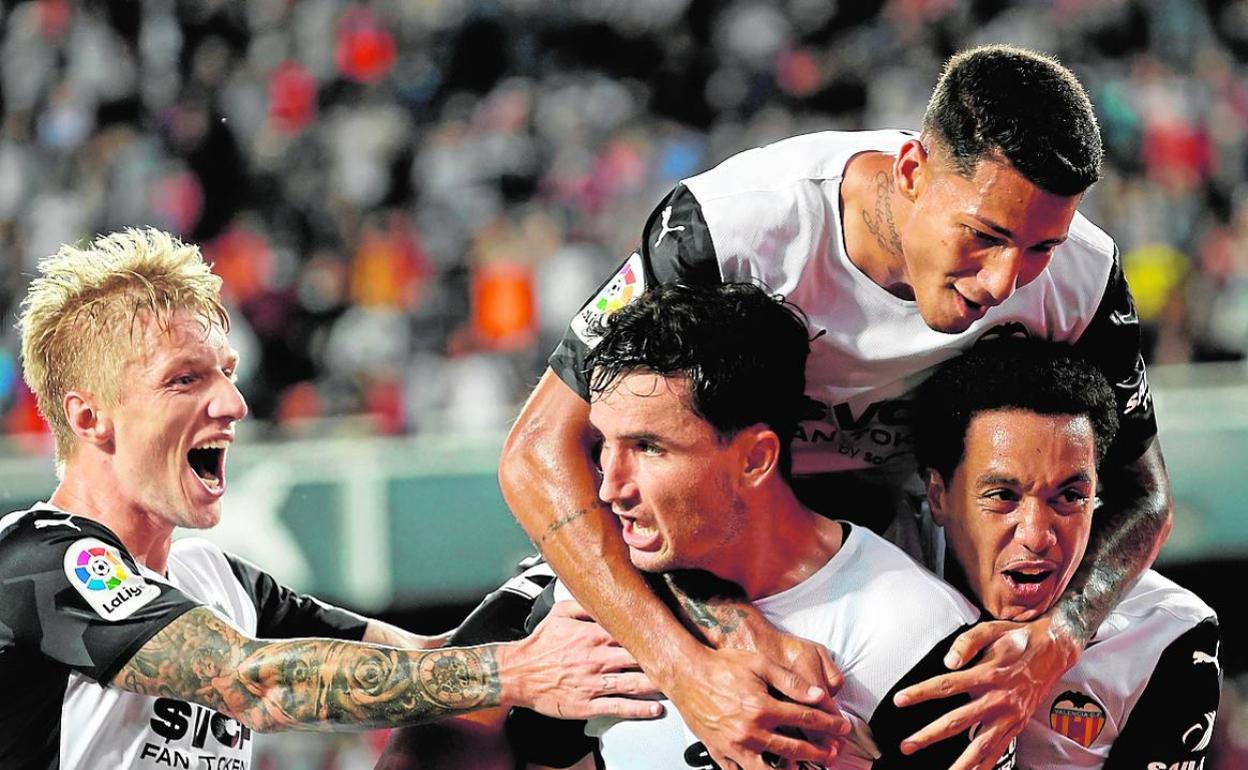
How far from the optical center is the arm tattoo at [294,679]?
3.76 metres

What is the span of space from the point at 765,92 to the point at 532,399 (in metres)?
A: 9.96

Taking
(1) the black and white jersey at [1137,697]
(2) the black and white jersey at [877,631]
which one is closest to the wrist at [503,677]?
(2) the black and white jersey at [877,631]

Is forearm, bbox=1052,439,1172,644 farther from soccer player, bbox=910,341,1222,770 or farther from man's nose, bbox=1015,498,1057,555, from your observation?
man's nose, bbox=1015,498,1057,555

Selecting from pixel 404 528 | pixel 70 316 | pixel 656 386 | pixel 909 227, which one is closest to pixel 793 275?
pixel 909 227

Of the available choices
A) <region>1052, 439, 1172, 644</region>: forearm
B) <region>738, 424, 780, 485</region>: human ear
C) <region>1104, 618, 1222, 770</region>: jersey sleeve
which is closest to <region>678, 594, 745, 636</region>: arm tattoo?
<region>738, 424, 780, 485</region>: human ear

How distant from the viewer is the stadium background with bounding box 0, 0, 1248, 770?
9.64 meters

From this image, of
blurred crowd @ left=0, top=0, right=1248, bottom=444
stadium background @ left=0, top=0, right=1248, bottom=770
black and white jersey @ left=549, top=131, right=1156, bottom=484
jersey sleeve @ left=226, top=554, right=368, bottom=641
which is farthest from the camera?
blurred crowd @ left=0, top=0, right=1248, bottom=444

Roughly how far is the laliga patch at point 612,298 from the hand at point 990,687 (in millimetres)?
1024

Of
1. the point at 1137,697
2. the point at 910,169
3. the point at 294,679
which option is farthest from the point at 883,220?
the point at 294,679

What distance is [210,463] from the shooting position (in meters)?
4.34

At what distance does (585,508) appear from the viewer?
12.2ft

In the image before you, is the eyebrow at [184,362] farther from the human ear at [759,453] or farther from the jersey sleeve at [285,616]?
the human ear at [759,453]

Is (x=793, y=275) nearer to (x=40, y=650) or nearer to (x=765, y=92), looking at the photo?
(x=40, y=650)

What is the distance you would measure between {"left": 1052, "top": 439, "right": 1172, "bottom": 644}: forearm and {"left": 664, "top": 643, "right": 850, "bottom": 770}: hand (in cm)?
72
